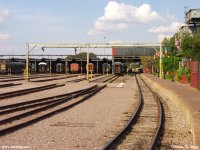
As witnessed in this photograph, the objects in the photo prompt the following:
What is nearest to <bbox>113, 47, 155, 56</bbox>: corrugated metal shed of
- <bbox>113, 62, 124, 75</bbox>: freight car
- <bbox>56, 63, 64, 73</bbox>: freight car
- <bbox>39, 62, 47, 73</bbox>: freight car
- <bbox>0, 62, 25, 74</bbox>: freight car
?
<bbox>56, 63, 64, 73</bbox>: freight car

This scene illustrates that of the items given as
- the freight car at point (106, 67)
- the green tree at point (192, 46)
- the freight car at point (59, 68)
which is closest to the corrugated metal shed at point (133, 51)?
the freight car at point (106, 67)

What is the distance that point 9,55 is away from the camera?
4919 inches

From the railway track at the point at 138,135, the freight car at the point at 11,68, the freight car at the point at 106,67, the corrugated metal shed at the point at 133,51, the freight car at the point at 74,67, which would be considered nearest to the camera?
the railway track at the point at 138,135

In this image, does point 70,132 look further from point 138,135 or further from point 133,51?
point 133,51

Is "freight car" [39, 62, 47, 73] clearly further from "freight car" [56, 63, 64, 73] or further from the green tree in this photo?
the green tree

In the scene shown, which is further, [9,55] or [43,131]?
[9,55]

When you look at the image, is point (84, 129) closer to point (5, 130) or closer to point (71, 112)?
point (5, 130)

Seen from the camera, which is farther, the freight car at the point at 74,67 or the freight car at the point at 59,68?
the freight car at the point at 59,68

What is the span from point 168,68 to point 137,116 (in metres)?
48.9

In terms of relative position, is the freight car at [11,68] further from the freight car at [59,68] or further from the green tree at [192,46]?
the green tree at [192,46]

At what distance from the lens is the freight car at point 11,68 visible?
8956 cm

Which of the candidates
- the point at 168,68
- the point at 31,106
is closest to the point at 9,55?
the point at 168,68

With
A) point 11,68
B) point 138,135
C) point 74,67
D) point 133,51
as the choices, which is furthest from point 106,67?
point 138,135

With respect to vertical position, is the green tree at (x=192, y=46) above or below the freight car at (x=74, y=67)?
above
